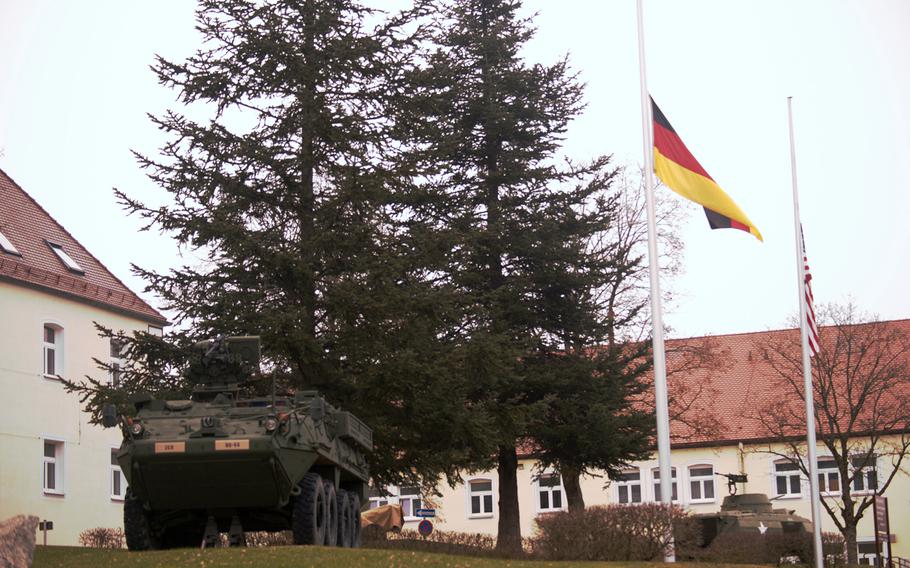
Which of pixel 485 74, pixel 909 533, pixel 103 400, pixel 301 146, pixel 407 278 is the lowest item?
pixel 909 533

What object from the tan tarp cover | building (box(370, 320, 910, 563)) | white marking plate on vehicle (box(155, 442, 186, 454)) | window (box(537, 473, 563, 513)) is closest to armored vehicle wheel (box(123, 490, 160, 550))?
white marking plate on vehicle (box(155, 442, 186, 454))

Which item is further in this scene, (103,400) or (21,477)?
(21,477)

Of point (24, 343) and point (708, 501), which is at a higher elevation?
point (24, 343)

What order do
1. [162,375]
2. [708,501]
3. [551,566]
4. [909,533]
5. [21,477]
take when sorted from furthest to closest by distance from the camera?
1. [708,501]
2. [909,533]
3. [21,477]
4. [162,375]
5. [551,566]

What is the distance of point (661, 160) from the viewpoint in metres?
20.8

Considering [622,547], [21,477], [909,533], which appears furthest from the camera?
[909,533]

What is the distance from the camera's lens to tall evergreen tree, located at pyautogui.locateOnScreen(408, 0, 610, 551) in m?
29.9

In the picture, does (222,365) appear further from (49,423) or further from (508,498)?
(49,423)

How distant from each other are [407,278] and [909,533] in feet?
88.4

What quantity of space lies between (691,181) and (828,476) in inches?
1198

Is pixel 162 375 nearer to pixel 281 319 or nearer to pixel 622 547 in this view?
pixel 281 319

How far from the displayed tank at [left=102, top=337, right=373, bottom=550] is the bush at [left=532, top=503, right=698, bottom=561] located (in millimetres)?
3252

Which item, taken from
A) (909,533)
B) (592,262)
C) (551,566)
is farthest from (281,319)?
(909,533)

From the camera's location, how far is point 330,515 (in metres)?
19.8
